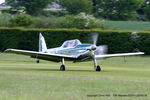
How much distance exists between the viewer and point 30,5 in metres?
76.1

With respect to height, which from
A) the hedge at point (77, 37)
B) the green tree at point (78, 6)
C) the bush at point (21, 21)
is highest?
the green tree at point (78, 6)

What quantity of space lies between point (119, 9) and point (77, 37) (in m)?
40.3

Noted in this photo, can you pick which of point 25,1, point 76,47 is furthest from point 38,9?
point 76,47

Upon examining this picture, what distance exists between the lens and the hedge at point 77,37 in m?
37.9

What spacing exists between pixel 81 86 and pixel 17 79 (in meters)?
2.69

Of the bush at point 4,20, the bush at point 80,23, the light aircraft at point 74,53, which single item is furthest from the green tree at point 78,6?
the light aircraft at point 74,53

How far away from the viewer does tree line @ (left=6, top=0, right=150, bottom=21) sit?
251 ft

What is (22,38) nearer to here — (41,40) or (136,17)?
(41,40)

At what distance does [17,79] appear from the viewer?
50.1 ft

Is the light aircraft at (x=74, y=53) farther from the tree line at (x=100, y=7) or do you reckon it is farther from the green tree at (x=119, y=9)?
the green tree at (x=119, y=9)

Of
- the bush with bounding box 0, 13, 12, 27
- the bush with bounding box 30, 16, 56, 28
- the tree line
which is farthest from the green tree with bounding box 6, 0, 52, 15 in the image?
the bush with bounding box 30, 16, 56, 28

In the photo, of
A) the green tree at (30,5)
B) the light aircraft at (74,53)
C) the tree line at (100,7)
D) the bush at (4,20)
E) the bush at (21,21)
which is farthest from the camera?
the tree line at (100,7)

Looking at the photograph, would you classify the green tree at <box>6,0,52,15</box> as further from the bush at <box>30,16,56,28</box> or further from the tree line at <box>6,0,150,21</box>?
the bush at <box>30,16,56,28</box>

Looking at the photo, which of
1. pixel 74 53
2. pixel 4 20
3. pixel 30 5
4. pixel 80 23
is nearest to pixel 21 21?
pixel 4 20
